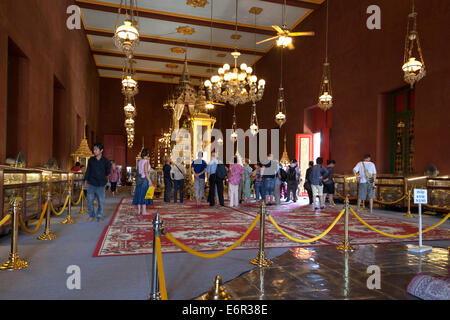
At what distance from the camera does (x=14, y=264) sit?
10.6ft

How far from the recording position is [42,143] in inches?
317

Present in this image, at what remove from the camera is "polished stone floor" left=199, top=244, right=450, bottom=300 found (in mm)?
2666

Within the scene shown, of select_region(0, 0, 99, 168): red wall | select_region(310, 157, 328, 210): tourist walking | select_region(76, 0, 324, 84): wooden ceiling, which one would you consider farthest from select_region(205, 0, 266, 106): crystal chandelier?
select_region(0, 0, 99, 168): red wall

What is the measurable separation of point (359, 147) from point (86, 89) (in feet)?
41.8

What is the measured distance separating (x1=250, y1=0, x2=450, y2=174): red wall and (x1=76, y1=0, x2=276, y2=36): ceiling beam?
203 cm

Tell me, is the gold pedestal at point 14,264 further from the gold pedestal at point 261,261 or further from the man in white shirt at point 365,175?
the man in white shirt at point 365,175

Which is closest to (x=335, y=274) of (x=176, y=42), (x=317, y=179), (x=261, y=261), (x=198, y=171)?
(x=261, y=261)

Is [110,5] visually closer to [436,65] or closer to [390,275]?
[436,65]

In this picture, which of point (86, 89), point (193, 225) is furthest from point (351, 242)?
point (86, 89)

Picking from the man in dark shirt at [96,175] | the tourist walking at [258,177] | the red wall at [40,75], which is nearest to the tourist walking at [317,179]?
the tourist walking at [258,177]

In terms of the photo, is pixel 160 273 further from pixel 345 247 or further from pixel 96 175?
pixel 96 175

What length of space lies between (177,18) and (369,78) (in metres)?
7.98

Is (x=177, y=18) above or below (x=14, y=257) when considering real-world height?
above

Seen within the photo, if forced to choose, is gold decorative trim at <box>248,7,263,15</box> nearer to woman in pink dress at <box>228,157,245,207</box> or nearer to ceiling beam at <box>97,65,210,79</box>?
woman in pink dress at <box>228,157,245,207</box>
